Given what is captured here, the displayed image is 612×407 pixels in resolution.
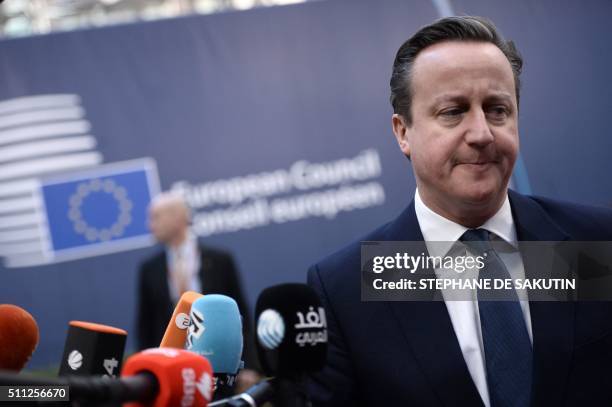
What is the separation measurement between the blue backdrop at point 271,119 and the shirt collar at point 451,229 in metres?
5.44

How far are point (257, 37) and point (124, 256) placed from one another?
2074 mm

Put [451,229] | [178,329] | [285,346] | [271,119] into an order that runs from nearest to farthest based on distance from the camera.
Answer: [285,346] → [178,329] → [451,229] → [271,119]

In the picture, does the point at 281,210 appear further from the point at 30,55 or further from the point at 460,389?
the point at 460,389

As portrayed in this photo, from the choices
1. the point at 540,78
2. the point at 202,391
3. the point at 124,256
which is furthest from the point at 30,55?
the point at 202,391

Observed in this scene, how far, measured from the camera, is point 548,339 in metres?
2.07

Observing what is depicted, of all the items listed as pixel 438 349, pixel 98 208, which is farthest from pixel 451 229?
pixel 98 208

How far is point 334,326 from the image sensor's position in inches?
86.6

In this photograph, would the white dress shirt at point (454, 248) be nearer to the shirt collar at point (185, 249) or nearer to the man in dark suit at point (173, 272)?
the man in dark suit at point (173, 272)

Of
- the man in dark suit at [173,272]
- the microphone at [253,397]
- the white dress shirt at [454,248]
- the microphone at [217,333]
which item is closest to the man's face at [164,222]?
the man in dark suit at [173,272]

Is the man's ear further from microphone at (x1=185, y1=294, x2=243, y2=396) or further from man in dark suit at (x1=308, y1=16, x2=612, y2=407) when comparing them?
microphone at (x1=185, y1=294, x2=243, y2=396)

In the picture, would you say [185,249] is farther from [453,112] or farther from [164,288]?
[453,112]

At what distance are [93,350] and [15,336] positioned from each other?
0.16m

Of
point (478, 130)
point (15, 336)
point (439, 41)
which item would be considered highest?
point (439, 41)

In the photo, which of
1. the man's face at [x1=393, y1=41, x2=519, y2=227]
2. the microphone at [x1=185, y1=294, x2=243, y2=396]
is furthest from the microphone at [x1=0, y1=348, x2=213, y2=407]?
the man's face at [x1=393, y1=41, x2=519, y2=227]
